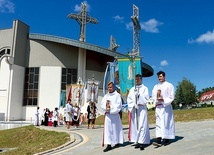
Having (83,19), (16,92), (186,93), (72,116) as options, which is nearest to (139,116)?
(72,116)

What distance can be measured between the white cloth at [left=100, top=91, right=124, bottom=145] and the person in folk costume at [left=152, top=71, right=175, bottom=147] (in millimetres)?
1118

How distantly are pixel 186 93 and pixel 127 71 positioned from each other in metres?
54.6

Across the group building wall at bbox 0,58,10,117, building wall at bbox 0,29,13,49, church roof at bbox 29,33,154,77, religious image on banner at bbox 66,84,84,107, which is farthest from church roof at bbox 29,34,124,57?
religious image on banner at bbox 66,84,84,107

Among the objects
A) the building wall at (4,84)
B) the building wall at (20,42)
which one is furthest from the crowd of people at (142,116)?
the building wall at (20,42)

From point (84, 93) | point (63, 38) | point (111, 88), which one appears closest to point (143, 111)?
point (111, 88)

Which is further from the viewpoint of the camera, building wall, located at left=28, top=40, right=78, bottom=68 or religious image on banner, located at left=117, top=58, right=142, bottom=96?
building wall, located at left=28, top=40, right=78, bottom=68

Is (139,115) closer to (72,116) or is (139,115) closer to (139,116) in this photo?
(139,116)

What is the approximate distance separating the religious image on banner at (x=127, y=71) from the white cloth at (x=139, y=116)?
7.38 m

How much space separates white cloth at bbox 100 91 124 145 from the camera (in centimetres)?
800

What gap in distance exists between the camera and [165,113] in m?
7.84

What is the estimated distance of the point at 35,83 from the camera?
134 feet

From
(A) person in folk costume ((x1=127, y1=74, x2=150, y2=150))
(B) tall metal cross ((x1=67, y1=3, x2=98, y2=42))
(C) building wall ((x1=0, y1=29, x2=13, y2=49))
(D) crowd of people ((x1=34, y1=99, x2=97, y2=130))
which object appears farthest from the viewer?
(B) tall metal cross ((x1=67, y1=3, x2=98, y2=42))

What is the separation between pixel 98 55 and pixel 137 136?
35.7 m

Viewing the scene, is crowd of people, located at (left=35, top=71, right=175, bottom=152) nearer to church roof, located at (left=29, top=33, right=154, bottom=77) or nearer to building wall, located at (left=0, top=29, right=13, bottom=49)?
church roof, located at (left=29, top=33, right=154, bottom=77)
